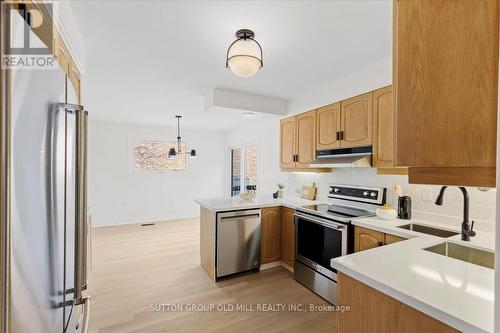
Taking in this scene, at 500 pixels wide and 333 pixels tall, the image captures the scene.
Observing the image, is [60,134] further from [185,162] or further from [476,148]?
[185,162]

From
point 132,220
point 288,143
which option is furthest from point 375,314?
point 132,220

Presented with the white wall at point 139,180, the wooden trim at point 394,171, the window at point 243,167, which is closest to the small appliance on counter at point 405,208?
the wooden trim at point 394,171

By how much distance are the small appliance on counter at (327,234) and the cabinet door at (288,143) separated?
81cm

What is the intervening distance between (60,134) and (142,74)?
2.26 metres

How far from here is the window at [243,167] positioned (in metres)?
5.51

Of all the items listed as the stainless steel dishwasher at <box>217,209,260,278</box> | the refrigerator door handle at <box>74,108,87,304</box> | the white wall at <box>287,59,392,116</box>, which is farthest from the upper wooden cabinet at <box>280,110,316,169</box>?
the refrigerator door handle at <box>74,108,87,304</box>

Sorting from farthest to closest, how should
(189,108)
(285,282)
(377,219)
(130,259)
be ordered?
(189,108) < (130,259) < (285,282) < (377,219)

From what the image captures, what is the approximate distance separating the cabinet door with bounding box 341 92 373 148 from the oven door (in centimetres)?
93

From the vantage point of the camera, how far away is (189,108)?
4.38 metres

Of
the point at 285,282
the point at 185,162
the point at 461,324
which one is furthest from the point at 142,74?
the point at 185,162

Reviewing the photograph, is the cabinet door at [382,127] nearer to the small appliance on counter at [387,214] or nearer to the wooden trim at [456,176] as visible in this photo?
the small appliance on counter at [387,214]

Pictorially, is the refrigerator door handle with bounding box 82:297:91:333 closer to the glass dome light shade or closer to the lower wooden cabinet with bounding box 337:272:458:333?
the lower wooden cabinet with bounding box 337:272:458:333

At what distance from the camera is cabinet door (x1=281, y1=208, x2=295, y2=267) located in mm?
3062

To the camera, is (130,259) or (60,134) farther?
(130,259)
